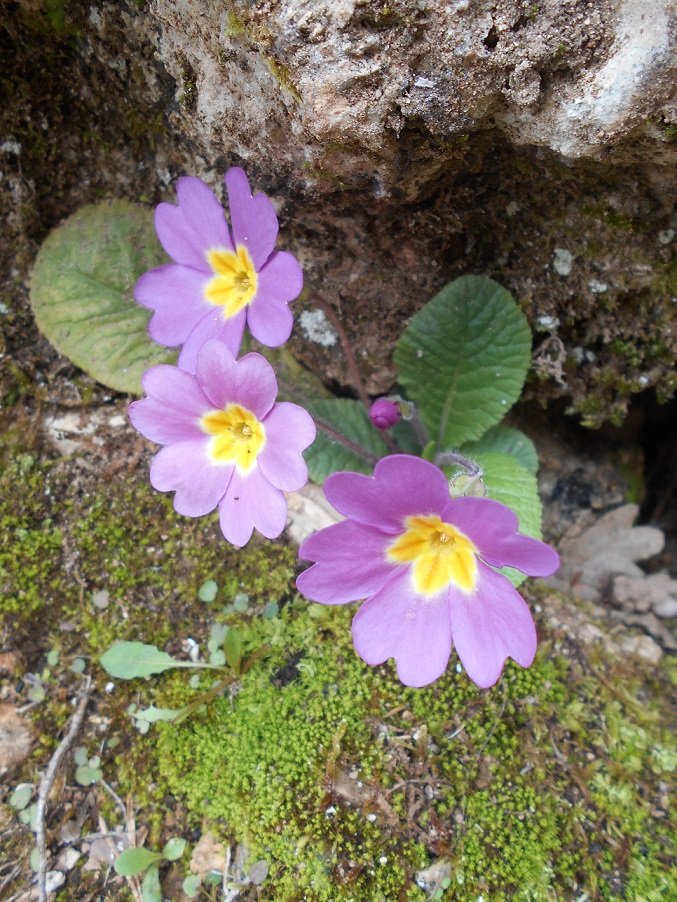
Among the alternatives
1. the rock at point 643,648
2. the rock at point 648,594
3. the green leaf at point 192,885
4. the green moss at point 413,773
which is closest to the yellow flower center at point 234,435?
the green moss at point 413,773

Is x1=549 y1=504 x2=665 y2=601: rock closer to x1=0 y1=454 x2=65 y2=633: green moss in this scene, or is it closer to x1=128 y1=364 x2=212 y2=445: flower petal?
x1=128 y1=364 x2=212 y2=445: flower petal

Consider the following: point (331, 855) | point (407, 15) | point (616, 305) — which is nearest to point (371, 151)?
point (407, 15)

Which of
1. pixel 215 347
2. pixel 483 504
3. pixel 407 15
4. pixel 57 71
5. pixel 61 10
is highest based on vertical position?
pixel 407 15

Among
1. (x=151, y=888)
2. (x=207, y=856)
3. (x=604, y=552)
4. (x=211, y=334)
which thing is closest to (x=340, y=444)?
(x=211, y=334)

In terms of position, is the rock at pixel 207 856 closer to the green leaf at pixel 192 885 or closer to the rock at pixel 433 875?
the green leaf at pixel 192 885

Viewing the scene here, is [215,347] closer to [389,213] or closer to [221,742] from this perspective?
[389,213]

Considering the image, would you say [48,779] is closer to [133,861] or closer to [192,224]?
A: [133,861]
